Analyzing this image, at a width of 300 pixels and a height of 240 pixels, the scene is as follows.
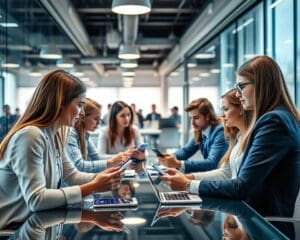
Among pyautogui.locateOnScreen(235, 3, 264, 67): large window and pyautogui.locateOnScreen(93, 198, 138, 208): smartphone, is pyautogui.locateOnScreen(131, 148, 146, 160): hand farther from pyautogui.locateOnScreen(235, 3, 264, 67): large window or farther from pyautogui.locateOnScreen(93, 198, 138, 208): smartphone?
pyautogui.locateOnScreen(235, 3, 264, 67): large window

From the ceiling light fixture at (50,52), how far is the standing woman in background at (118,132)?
2.46 meters

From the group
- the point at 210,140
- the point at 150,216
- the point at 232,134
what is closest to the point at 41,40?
the point at 210,140

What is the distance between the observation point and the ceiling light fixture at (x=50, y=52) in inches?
244

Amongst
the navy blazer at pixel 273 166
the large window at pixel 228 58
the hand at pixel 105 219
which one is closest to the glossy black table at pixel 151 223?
the hand at pixel 105 219

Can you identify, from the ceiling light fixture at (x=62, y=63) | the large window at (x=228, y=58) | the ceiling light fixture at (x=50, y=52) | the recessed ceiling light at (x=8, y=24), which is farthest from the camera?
the ceiling light fixture at (x=62, y=63)

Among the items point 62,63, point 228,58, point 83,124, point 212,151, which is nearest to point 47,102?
point 83,124

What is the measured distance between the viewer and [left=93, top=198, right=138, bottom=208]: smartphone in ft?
5.91

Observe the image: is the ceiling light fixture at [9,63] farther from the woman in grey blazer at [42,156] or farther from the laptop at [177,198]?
the laptop at [177,198]

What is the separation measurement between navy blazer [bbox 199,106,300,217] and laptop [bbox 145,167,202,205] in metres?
0.19

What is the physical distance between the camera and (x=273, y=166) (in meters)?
1.79

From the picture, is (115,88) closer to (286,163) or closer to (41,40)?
(41,40)

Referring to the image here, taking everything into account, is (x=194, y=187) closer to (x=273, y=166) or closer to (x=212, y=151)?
(x=273, y=166)

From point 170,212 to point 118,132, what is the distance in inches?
100.0

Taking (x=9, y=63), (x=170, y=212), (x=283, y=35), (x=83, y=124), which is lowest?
(x=170, y=212)
